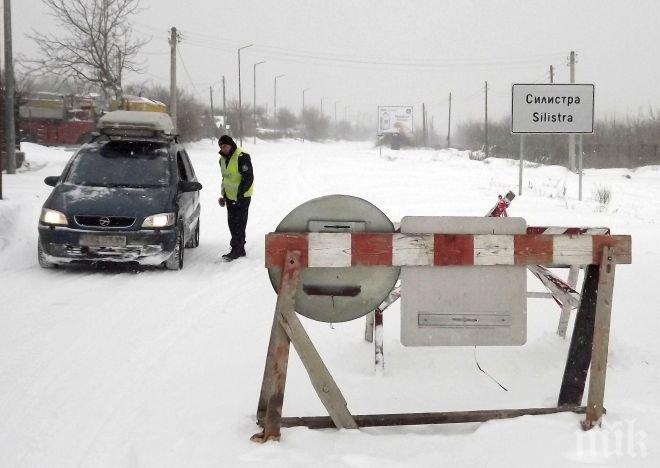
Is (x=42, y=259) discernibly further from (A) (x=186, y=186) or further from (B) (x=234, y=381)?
(B) (x=234, y=381)

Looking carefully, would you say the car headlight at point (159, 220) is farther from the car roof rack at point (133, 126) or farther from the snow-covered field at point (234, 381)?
the car roof rack at point (133, 126)

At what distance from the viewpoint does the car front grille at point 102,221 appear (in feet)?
29.3

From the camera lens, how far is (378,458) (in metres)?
3.56

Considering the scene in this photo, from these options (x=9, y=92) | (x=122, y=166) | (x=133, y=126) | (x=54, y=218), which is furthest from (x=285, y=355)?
(x=9, y=92)

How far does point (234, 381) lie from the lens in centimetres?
486

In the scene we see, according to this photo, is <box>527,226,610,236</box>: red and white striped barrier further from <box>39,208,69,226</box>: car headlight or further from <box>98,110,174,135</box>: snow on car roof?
<box>98,110,174,135</box>: snow on car roof

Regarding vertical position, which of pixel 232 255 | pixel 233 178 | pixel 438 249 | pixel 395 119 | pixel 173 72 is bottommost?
pixel 232 255

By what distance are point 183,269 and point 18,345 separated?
384cm

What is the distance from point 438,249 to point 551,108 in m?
12.4

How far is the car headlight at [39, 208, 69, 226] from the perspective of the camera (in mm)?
8930

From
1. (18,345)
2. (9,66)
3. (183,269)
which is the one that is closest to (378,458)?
(18,345)

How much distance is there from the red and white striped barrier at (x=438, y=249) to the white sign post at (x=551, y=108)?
11.5 meters

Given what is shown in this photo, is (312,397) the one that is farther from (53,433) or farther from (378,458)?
(53,433)

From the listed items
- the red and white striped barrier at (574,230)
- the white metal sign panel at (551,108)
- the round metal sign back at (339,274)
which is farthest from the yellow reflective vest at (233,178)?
the white metal sign panel at (551,108)
